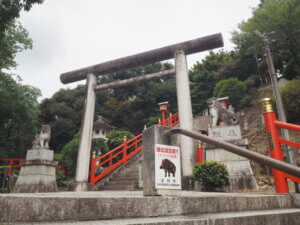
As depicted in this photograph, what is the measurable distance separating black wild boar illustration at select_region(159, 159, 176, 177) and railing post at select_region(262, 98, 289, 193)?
6.36 feet

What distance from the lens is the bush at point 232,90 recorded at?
69.8ft

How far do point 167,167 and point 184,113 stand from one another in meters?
4.28

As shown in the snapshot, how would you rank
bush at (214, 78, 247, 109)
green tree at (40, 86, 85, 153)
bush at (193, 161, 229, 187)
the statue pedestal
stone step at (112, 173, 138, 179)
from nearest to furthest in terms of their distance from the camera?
1. bush at (193, 161, 229, 187)
2. the statue pedestal
3. stone step at (112, 173, 138, 179)
4. bush at (214, 78, 247, 109)
5. green tree at (40, 86, 85, 153)

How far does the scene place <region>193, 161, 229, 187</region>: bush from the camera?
222 inches

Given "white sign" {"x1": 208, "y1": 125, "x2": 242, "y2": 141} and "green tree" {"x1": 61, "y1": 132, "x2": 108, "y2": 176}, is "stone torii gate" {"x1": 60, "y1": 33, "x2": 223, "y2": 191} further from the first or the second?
"green tree" {"x1": 61, "y1": 132, "x2": 108, "y2": 176}

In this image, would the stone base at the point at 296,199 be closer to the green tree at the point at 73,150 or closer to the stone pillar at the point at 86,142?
the stone pillar at the point at 86,142

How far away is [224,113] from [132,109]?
16.8 meters

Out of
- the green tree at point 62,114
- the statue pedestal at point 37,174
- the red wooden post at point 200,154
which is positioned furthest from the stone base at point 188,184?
the green tree at point 62,114

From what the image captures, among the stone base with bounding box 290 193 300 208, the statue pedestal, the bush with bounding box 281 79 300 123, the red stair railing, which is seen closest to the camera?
the stone base with bounding box 290 193 300 208

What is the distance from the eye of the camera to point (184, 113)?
6.63 m

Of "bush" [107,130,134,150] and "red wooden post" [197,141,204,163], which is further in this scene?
"bush" [107,130,134,150]

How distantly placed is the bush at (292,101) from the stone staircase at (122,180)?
445 inches

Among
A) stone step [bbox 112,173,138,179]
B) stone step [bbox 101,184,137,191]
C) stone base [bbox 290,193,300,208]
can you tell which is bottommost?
stone base [bbox 290,193,300,208]

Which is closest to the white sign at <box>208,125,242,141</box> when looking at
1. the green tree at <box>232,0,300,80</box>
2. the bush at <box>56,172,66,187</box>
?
the bush at <box>56,172,66,187</box>
